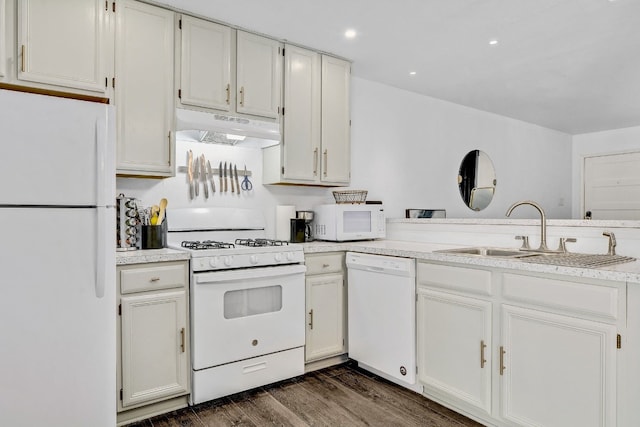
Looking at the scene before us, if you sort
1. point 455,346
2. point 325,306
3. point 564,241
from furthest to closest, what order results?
point 325,306, point 564,241, point 455,346

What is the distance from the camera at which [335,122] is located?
3223 mm

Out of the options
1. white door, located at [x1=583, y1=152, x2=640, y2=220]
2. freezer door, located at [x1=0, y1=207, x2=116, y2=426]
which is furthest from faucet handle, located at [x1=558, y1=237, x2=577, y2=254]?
white door, located at [x1=583, y1=152, x2=640, y2=220]

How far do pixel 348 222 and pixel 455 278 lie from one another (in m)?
1.08

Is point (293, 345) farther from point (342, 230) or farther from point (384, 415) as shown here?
point (342, 230)

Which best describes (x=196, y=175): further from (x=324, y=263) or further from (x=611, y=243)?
(x=611, y=243)

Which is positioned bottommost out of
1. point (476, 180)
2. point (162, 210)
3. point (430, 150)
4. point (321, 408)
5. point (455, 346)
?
point (321, 408)

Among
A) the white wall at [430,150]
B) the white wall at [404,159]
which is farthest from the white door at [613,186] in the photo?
the white wall at [404,159]

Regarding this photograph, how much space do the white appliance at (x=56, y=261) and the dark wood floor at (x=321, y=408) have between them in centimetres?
69

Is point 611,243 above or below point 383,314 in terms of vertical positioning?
above

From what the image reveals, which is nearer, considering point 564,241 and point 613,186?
point 564,241

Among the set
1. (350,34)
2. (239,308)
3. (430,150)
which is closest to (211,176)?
(239,308)

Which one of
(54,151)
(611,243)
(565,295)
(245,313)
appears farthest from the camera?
(245,313)

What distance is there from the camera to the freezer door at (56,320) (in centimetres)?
145

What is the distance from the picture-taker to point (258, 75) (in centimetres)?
281
